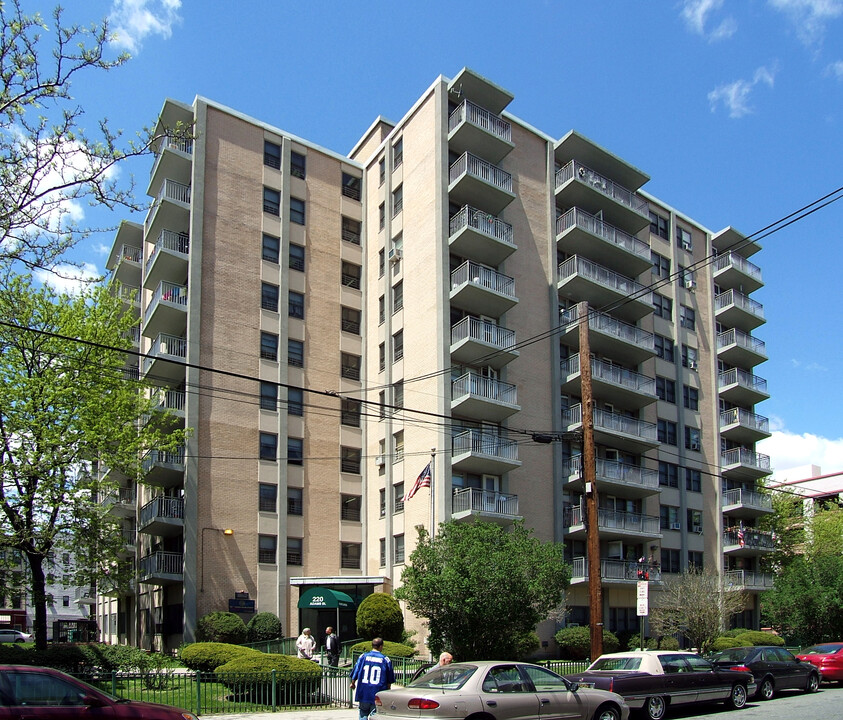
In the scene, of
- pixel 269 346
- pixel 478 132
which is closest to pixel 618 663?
pixel 269 346

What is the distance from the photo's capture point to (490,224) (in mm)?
40750

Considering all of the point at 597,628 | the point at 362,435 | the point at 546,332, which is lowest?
the point at 597,628

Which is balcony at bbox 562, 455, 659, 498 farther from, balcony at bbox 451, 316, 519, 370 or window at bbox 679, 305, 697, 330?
window at bbox 679, 305, 697, 330

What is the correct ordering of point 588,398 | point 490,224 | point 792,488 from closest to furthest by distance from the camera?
point 588,398, point 490,224, point 792,488

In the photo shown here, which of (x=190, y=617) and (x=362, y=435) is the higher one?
(x=362, y=435)

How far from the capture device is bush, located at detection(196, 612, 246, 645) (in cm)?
3409

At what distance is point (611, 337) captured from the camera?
44.3m

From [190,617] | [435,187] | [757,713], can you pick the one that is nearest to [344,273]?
[435,187]

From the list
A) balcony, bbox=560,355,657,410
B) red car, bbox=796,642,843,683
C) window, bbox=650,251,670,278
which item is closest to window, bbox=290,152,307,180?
balcony, bbox=560,355,657,410

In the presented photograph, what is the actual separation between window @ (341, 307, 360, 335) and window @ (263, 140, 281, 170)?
8.09 m

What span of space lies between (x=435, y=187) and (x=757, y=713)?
27117mm

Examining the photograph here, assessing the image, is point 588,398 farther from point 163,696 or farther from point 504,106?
point 504,106

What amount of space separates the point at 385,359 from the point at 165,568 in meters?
14.0

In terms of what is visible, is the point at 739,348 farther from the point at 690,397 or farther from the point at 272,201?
the point at 272,201
